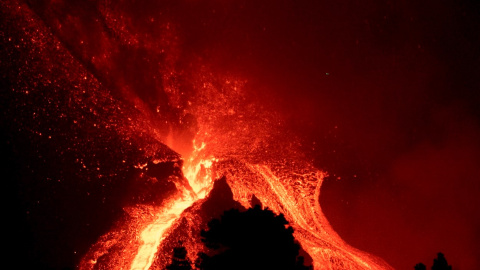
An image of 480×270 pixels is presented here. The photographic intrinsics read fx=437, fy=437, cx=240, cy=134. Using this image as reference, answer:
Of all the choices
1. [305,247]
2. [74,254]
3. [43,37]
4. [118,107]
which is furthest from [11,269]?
[305,247]

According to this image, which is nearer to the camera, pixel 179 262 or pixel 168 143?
pixel 179 262

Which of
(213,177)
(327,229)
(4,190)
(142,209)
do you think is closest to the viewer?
(4,190)

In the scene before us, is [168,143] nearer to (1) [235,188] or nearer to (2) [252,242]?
(1) [235,188]

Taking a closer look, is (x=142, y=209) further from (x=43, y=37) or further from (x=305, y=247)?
(x=43, y=37)

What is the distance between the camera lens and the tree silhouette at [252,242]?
577 centimetres

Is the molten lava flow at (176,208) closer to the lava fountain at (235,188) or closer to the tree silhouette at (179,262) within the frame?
the lava fountain at (235,188)

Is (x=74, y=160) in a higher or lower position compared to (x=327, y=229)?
higher

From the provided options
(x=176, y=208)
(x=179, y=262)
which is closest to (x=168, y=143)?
(x=176, y=208)

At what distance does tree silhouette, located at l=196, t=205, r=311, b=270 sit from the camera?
577cm

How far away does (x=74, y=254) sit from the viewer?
12.2m

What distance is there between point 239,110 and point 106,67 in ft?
16.2

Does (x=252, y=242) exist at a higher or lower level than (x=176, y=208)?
lower

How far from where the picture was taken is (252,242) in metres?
5.88

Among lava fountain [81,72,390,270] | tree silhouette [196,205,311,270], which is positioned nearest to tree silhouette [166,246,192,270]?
tree silhouette [196,205,311,270]
